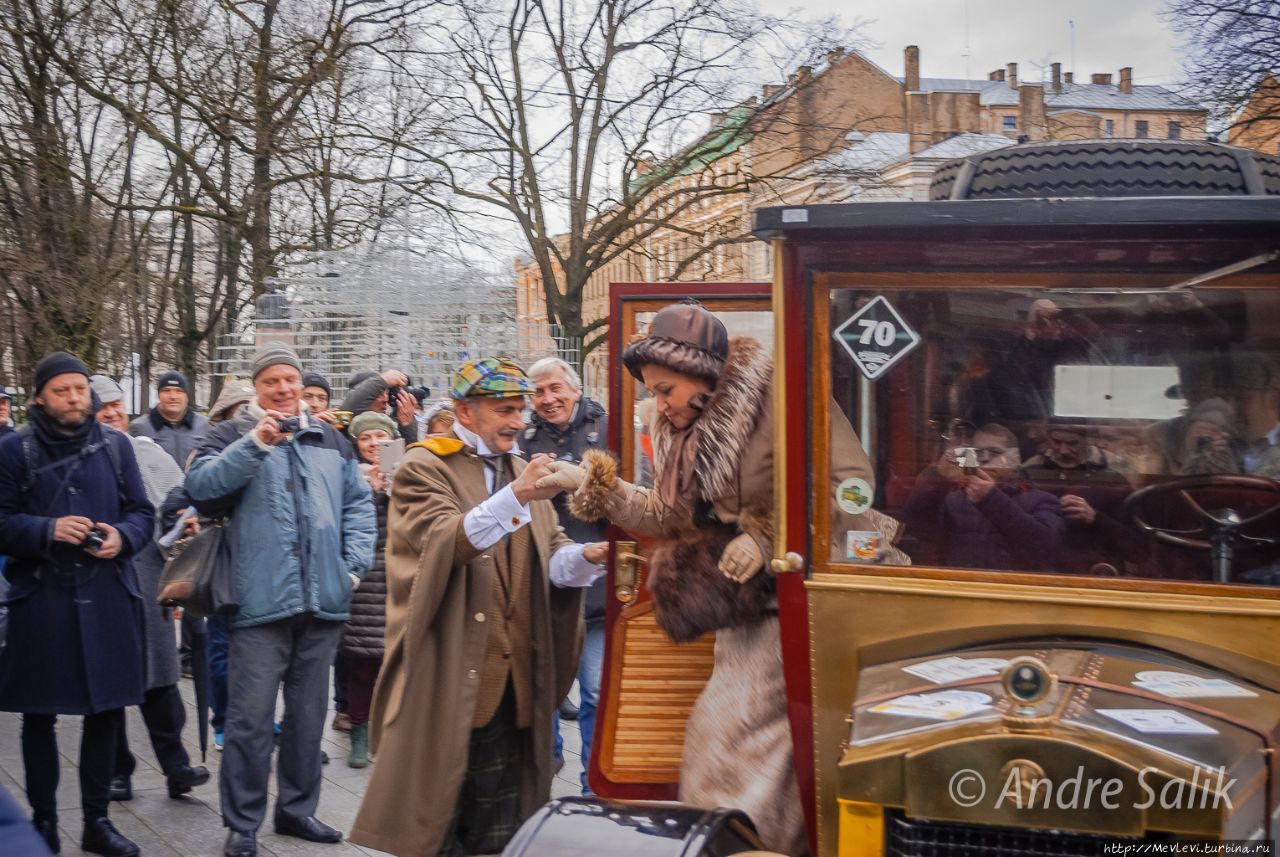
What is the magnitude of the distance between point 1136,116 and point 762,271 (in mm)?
38591

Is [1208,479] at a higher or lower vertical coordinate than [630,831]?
higher

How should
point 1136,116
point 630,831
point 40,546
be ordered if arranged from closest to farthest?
point 630,831 < point 40,546 < point 1136,116

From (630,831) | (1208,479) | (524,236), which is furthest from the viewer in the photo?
(524,236)

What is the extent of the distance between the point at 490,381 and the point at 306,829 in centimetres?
234

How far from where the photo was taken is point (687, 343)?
3805 mm

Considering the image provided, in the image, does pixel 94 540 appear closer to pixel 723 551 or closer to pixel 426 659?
pixel 426 659

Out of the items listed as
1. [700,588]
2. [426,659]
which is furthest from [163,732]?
[700,588]

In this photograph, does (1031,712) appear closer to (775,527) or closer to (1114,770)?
(1114,770)

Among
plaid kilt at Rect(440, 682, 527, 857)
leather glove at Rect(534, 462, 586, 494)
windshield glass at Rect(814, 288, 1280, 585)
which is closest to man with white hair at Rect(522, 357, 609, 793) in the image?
plaid kilt at Rect(440, 682, 527, 857)

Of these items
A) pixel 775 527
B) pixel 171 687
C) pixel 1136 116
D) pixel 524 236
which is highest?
pixel 1136 116

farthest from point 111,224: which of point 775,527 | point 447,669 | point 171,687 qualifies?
point 775,527

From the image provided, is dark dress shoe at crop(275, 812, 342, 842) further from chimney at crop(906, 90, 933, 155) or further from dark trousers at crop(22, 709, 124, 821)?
chimney at crop(906, 90, 933, 155)

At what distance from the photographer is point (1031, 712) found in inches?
100.0

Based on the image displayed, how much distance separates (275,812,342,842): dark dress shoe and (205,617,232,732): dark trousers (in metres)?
1.70
